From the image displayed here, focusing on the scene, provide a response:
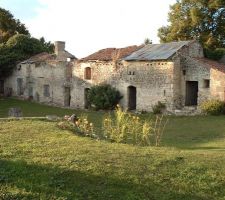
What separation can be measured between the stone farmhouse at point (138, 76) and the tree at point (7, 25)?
850 centimetres

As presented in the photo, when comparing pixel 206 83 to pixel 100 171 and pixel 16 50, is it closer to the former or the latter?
pixel 100 171

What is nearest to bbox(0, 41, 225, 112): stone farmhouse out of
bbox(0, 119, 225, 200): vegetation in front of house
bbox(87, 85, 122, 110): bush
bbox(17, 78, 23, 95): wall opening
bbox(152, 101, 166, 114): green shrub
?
bbox(152, 101, 166, 114): green shrub

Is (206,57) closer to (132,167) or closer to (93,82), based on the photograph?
(93,82)

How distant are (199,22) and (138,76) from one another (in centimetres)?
1108

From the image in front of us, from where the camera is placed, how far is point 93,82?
34500mm

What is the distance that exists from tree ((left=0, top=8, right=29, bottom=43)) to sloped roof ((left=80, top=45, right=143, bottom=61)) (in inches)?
584

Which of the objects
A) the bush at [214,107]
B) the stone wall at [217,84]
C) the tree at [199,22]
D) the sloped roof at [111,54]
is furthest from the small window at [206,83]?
the tree at [199,22]

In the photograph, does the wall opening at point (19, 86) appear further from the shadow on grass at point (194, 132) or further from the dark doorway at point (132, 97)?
the shadow on grass at point (194, 132)

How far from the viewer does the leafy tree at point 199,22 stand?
38.5m

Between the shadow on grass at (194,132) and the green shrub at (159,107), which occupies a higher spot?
the green shrub at (159,107)

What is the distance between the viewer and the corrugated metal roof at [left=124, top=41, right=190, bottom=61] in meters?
29.8

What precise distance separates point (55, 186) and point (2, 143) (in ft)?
12.4

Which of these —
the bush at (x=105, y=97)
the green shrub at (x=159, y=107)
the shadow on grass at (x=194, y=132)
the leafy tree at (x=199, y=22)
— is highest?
the leafy tree at (x=199, y=22)

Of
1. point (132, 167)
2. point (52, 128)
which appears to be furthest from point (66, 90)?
point (132, 167)
